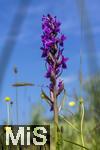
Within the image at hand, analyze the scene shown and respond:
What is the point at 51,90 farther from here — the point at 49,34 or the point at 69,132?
the point at 69,132

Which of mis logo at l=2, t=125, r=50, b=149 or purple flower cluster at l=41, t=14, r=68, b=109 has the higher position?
purple flower cluster at l=41, t=14, r=68, b=109

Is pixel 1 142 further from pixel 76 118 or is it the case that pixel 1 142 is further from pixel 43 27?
pixel 76 118

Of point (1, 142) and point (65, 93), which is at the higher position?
point (65, 93)

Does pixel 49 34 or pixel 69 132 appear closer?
pixel 49 34

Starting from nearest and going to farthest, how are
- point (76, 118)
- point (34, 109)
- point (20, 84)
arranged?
point (20, 84), point (76, 118), point (34, 109)

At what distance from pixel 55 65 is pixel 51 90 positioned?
0.15 meters

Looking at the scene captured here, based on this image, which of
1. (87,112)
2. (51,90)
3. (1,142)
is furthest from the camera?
(87,112)

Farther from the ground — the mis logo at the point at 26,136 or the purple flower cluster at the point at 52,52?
the purple flower cluster at the point at 52,52

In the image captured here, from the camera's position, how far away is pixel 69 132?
4.86 metres

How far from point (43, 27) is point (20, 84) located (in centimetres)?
48

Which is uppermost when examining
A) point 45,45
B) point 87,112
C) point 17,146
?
point 45,45

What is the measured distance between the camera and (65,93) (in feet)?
9.13

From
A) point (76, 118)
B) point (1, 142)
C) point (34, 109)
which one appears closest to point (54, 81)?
point (1, 142)

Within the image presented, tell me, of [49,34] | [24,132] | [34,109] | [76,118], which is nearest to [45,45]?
[49,34]
